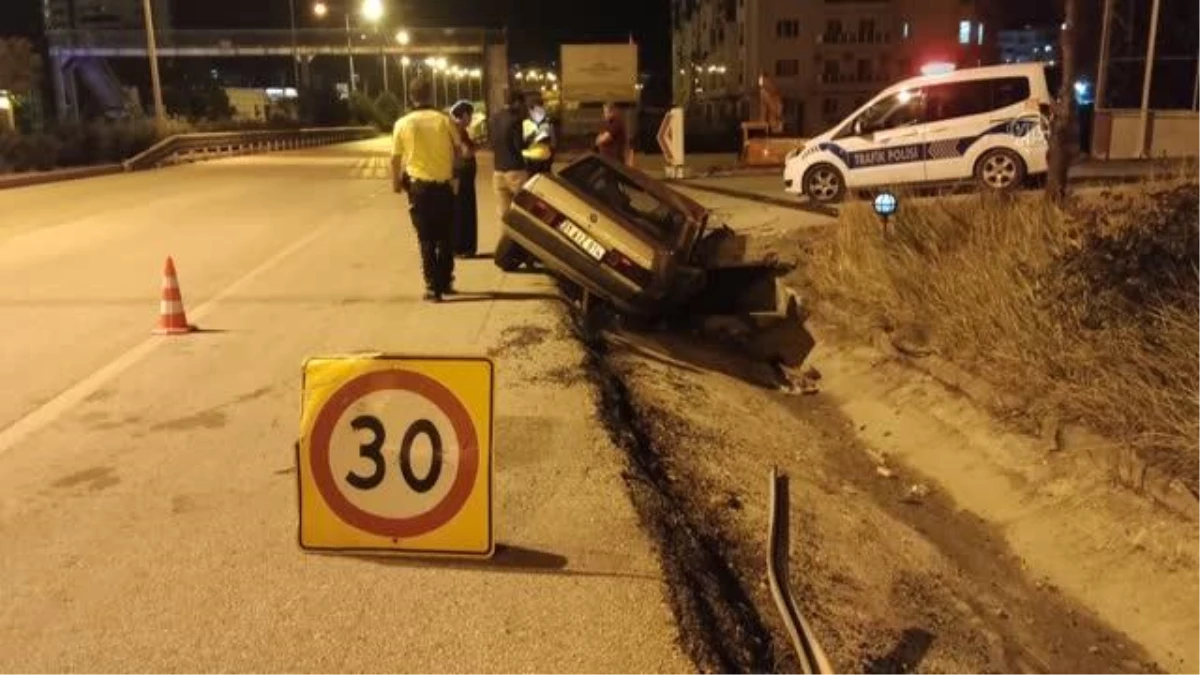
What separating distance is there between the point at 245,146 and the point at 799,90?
28702mm

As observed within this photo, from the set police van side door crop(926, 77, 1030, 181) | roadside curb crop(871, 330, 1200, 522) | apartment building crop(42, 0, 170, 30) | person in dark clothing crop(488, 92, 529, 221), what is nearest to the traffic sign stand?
police van side door crop(926, 77, 1030, 181)

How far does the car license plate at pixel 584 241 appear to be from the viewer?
10.2 meters

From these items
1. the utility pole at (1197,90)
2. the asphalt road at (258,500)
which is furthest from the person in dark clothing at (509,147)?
the utility pole at (1197,90)

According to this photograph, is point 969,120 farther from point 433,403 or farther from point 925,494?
point 433,403

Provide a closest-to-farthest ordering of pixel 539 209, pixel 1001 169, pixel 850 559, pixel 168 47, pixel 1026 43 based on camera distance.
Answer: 1. pixel 850 559
2. pixel 539 209
3. pixel 1001 169
4. pixel 1026 43
5. pixel 168 47

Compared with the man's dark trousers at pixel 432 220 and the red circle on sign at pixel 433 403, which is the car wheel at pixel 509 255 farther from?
the red circle on sign at pixel 433 403

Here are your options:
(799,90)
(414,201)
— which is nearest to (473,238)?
(414,201)

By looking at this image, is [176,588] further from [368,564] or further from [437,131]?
[437,131]

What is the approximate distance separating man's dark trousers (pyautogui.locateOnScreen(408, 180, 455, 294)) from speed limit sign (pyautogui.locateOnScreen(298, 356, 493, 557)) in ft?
19.0

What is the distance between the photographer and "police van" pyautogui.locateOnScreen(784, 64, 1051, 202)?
55.9 feet

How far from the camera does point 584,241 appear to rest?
10258mm

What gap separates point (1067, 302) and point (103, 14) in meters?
91.1

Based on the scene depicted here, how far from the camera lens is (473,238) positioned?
13148mm

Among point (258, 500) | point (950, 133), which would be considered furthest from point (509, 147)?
point (258, 500)
